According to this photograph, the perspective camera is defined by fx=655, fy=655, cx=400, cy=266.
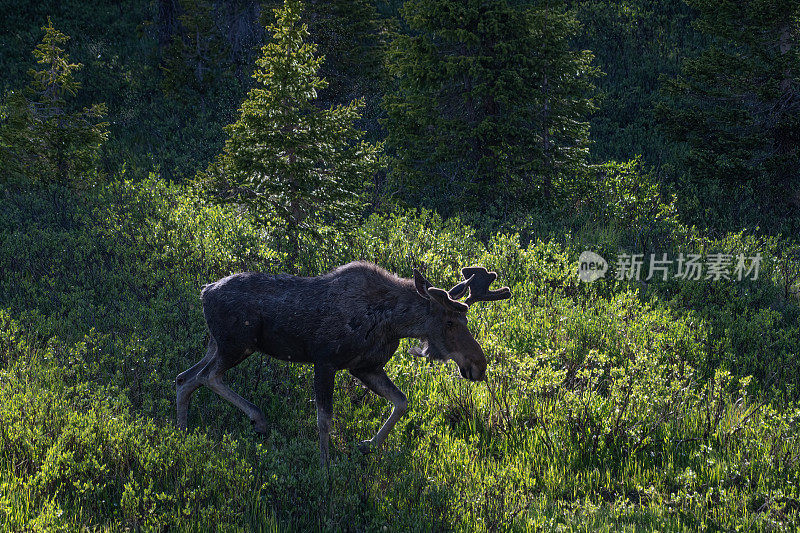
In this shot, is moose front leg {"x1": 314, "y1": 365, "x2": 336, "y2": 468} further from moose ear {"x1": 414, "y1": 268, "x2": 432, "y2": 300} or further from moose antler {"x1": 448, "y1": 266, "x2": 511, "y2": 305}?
moose antler {"x1": 448, "y1": 266, "x2": 511, "y2": 305}

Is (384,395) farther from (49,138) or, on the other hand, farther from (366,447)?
(49,138)

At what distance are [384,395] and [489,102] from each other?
10935mm

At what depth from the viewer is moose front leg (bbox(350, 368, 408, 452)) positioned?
6418mm

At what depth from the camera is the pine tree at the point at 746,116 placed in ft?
51.8

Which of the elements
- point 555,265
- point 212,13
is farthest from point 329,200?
point 212,13

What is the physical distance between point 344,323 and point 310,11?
1847 cm

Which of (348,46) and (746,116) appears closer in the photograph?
(746,116)

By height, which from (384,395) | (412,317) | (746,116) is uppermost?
(746,116)

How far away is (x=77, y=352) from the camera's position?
7.53 meters

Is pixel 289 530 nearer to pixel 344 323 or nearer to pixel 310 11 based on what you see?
pixel 344 323

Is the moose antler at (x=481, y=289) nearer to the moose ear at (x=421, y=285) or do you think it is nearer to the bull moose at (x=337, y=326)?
the bull moose at (x=337, y=326)

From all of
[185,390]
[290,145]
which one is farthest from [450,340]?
[290,145]

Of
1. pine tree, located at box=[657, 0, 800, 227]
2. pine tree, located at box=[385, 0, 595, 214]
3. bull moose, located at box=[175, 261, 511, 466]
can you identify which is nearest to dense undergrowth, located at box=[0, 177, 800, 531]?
bull moose, located at box=[175, 261, 511, 466]

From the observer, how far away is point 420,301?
250 inches
